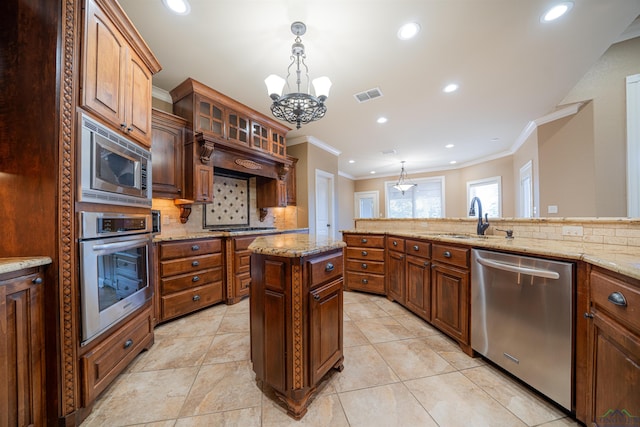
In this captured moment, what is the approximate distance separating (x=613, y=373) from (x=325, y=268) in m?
1.36

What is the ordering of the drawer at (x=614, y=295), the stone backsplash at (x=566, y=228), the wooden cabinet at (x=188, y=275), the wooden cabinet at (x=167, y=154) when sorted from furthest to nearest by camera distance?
the wooden cabinet at (x=167, y=154) < the wooden cabinet at (x=188, y=275) < the stone backsplash at (x=566, y=228) < the drawer at (x=614, y=295)

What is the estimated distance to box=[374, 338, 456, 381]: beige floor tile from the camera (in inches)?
61.5

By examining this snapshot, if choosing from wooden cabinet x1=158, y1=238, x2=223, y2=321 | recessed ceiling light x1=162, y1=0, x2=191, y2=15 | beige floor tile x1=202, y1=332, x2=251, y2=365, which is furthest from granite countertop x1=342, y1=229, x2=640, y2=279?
recessed ceiling light x1=162, y1=0, x2=191, y2=15

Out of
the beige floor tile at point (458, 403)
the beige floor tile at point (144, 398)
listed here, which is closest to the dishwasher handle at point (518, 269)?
the beige floor tile at point (458, 403)

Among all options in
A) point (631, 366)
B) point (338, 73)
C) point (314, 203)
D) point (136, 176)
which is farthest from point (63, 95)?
point (314, 203)

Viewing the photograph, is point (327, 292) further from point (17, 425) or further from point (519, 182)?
point (519, 182)

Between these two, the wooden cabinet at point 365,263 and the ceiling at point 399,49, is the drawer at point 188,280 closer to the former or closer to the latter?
the wooden cabinet at point 365,263

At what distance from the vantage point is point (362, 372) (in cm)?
156

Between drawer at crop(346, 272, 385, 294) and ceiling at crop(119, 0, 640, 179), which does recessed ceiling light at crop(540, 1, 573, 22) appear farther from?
drawer at crop(346, 272, 385, 294)

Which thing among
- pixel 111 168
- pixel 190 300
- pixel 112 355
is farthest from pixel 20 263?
pixel 190 300

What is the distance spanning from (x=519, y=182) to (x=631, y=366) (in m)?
5.55

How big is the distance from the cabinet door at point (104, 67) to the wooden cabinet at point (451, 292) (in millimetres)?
2691

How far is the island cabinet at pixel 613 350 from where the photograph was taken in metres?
0.88

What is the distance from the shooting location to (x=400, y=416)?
3.98 feet
